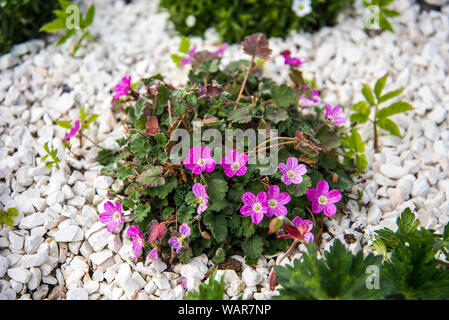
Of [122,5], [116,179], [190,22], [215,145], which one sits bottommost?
[116,179]

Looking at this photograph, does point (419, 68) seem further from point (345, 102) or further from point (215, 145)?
point (215, 145)

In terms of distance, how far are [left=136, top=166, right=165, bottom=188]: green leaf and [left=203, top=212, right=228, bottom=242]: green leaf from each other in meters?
0.22

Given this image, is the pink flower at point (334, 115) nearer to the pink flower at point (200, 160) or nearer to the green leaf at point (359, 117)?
the green leaf at point (359, 117)

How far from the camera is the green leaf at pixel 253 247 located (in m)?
1.52

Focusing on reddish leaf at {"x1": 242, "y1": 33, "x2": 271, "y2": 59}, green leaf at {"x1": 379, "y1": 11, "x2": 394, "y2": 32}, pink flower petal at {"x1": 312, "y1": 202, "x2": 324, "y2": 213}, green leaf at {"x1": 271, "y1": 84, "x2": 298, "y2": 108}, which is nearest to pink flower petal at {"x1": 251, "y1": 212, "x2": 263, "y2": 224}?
pink flower petal at {"x1": 312, "y1": 202, "x2": 324, "y2": 213}

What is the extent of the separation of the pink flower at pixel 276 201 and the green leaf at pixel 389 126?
725mm

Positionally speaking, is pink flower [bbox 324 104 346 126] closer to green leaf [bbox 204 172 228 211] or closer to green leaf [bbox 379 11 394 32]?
green leaf [bbox 204 172 228 211]

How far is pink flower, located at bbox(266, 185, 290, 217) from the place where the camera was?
149 cm

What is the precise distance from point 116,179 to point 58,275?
0.48m

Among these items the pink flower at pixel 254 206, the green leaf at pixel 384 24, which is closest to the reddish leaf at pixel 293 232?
the pink flower at pixel 254 206

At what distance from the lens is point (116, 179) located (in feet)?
5.93

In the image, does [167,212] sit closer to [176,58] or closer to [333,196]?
[333,196]

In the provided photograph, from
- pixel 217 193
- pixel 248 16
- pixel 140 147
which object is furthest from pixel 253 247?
pixel 248 16
